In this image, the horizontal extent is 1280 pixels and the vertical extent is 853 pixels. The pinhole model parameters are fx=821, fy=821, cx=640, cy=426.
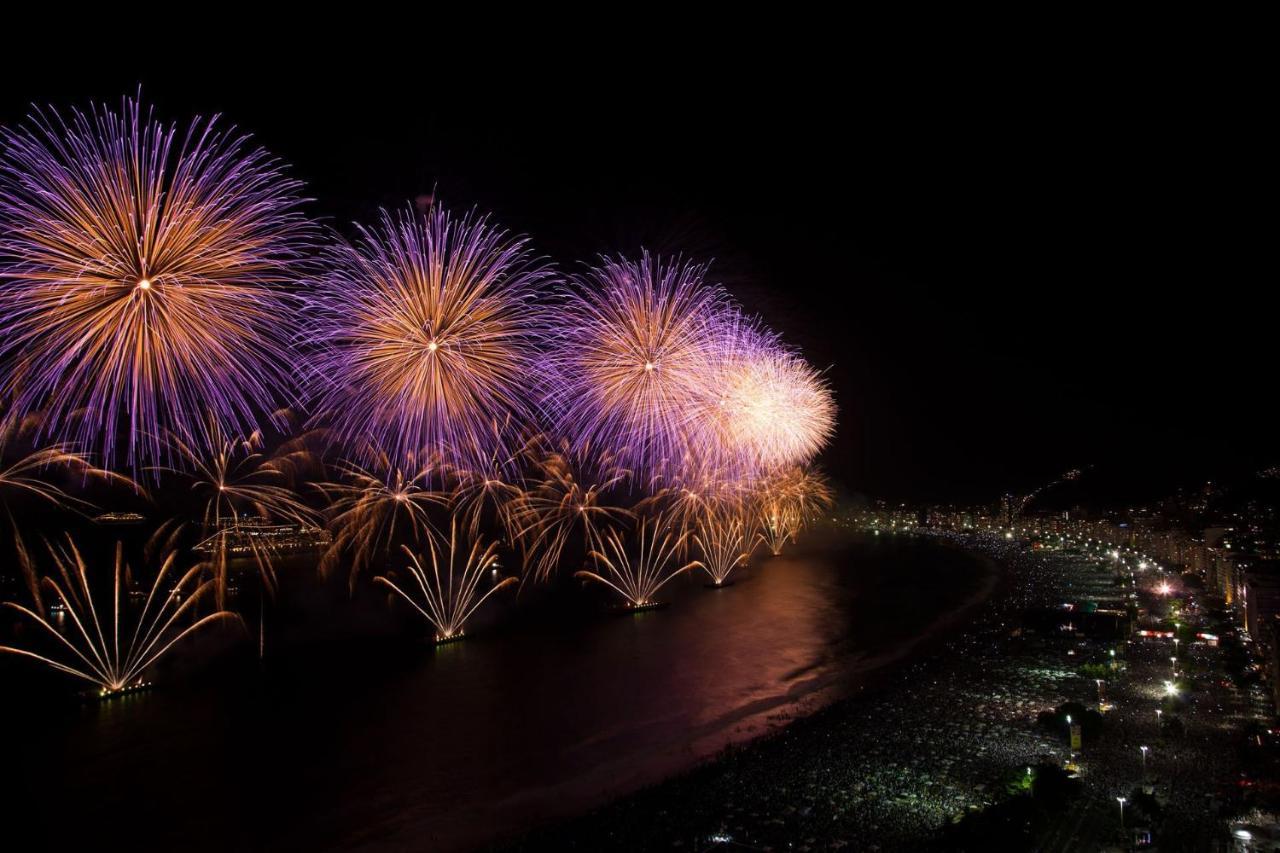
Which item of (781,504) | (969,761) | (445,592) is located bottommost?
(969,761)

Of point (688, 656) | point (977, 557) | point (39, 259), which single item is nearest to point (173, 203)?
point (39, 259)

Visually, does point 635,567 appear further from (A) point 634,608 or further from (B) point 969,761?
(B) point 969,761

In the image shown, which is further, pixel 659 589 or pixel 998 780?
pixel 659 589

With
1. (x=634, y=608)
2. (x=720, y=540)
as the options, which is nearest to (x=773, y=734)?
(x=634, y=608)

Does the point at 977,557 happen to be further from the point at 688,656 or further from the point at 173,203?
the point at 173,203

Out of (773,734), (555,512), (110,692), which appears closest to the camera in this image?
(773,734)

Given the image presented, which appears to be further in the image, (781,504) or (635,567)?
(781,504)

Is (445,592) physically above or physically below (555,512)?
below

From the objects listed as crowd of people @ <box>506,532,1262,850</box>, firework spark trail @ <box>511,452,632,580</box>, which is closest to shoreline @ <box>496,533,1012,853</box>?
crowd of people @ <box>506,532,1262,850</box>
